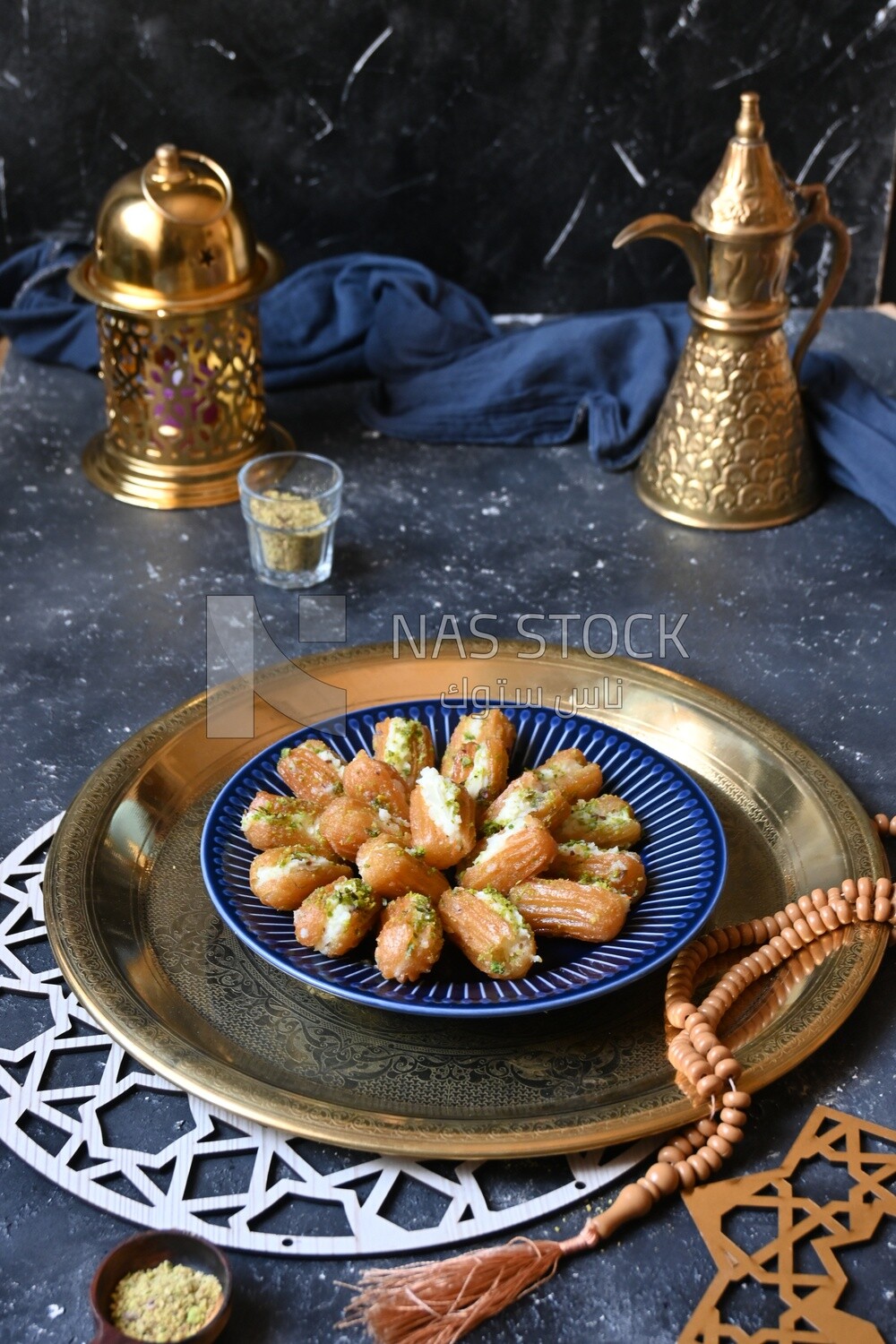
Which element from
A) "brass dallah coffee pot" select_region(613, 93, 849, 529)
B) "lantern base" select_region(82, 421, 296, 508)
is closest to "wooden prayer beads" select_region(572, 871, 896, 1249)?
"brass dallah coffee pot" select_region(613, 93, 849, 529)

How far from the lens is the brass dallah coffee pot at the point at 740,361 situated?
40.1 inches

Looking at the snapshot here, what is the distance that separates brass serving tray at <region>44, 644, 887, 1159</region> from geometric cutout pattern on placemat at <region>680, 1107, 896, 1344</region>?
37 mm

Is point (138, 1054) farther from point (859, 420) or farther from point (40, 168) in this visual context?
point (40, 168)

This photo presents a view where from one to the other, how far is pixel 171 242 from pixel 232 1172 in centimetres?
72

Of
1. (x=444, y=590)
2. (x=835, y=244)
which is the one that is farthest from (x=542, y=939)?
(x=835, y=244)

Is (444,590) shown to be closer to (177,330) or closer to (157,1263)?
(177,330)

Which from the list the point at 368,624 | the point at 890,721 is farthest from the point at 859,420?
the point at 368,624

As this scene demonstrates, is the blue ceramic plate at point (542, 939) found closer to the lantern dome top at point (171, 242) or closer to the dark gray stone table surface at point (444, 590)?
the dark gray stone table surface at point (444, 590)

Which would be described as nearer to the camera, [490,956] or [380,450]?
[490,956]

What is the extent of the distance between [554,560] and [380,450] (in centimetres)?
24

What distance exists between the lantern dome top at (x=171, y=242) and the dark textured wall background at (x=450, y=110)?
29cm

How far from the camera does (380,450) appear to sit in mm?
1246

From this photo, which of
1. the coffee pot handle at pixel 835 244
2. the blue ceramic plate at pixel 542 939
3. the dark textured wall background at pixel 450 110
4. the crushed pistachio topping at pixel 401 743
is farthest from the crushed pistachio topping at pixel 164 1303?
the dark textured wall background at pixel 450 110

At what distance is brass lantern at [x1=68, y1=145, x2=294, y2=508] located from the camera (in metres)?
1.07
